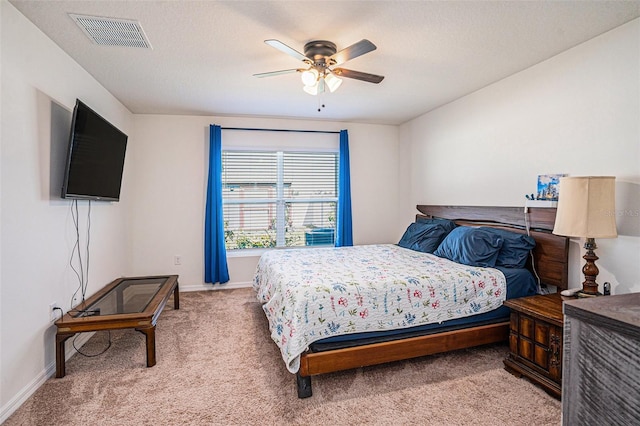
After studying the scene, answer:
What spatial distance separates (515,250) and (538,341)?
887mm

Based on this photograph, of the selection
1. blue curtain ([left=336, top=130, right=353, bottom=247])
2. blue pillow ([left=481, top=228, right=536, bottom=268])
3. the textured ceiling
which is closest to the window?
blue curtain ([left=336, top=130, right=353, bottom=247])

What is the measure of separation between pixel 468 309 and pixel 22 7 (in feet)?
11.9

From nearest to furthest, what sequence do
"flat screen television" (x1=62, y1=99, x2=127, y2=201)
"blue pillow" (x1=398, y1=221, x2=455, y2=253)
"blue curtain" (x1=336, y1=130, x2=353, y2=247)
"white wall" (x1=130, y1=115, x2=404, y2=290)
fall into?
"flat screen television" (x1=62, y1=99, x2=127, y2=201) < "blue pillow" (x1=398, y1=221, x2=455, y2=253) < "white wall" (x1=130, y1=115, x2=404, y2=290) < "blue curtain" (x1=336, y1=130, x2=353, y2=247)

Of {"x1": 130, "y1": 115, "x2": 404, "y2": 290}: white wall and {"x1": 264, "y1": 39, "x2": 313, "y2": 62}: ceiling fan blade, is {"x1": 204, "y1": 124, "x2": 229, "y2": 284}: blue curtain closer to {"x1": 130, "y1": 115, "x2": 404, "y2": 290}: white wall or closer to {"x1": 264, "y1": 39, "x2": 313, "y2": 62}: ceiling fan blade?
{"x1": 130, "y1": 115, "x2": 404, "y2": 290}: white wall

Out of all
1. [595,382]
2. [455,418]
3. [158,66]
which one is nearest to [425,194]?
[455,418]

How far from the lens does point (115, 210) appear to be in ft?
12.1

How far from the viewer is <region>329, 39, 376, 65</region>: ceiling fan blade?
203cm

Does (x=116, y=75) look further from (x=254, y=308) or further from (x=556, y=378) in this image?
(x=556, y=378)

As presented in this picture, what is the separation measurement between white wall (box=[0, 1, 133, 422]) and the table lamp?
11.6ft

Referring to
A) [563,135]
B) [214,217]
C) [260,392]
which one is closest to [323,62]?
[563,135]

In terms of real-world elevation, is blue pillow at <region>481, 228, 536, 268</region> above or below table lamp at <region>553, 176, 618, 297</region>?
below

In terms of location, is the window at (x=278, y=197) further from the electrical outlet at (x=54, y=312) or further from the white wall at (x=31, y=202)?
the electrical outlet at (x=54, y=312)

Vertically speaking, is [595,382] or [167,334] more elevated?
[595,382]

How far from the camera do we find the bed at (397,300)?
2088mm
